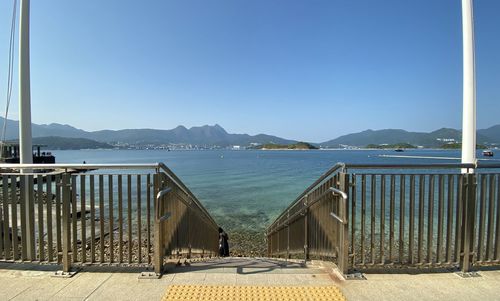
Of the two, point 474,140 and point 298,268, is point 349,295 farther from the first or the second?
point 474,140

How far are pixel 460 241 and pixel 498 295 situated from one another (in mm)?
719

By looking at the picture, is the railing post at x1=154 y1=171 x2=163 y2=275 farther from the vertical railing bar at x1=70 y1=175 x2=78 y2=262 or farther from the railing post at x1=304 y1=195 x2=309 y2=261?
the railing post at x1=304 y1=195 x2=309 y2=261

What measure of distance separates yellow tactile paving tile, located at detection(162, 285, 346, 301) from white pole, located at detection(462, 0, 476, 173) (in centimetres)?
277

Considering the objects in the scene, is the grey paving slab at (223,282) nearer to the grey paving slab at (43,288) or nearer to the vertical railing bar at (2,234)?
the grey paving slab at (43,288)

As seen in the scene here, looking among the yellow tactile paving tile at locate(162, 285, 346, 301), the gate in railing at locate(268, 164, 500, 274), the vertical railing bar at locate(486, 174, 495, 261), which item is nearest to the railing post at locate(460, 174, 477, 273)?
the gate in railing at locate(268, 164, 500, 274)

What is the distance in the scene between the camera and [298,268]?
3838mm

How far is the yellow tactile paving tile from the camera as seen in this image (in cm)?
295

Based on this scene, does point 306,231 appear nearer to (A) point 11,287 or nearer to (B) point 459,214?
(B) point 459,214

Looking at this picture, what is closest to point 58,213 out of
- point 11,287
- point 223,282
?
point 11,287

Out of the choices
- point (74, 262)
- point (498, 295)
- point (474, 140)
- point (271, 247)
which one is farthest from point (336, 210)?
point (271, 247)

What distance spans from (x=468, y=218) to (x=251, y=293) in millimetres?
3039

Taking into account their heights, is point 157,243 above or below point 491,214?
below

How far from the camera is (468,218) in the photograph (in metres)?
3.59

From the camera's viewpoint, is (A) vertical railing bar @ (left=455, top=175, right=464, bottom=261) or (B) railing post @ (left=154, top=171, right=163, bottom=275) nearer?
(B) railing post @ (left=154, top=171, right=163, bottom=275)
